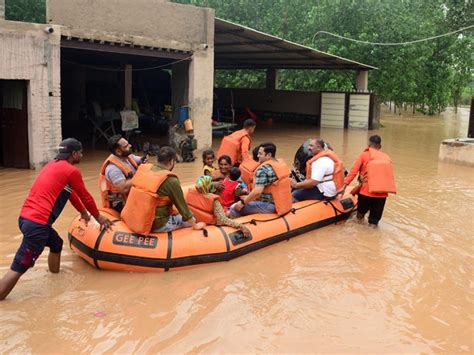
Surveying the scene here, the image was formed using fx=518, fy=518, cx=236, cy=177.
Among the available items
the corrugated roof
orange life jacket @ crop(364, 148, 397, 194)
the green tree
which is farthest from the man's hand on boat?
the green tree

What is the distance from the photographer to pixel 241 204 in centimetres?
637

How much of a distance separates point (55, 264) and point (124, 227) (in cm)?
78

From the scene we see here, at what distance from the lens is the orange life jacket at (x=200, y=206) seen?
576 centimetres

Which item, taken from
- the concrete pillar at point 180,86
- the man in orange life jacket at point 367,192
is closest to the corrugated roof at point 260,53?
the concrete pillar at point 180,86

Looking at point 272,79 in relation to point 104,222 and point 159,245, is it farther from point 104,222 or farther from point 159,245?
point 104,222

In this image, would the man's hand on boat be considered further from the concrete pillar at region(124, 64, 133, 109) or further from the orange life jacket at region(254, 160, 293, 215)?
the concrete pillar at region(124, 64, 133, 109)

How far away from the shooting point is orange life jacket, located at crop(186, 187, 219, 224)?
5.76 metres

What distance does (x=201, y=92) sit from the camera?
42.8ft

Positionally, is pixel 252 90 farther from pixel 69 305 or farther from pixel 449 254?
pixel 69 305

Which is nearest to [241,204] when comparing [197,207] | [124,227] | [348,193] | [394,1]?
[197,207]

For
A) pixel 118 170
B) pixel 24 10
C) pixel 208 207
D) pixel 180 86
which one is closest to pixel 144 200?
pixel 118 170

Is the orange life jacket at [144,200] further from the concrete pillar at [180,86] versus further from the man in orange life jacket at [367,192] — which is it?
the concrete pillar at [180,86]

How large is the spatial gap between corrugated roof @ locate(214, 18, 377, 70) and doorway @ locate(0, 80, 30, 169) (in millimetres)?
5570

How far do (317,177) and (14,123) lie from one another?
6398mm
